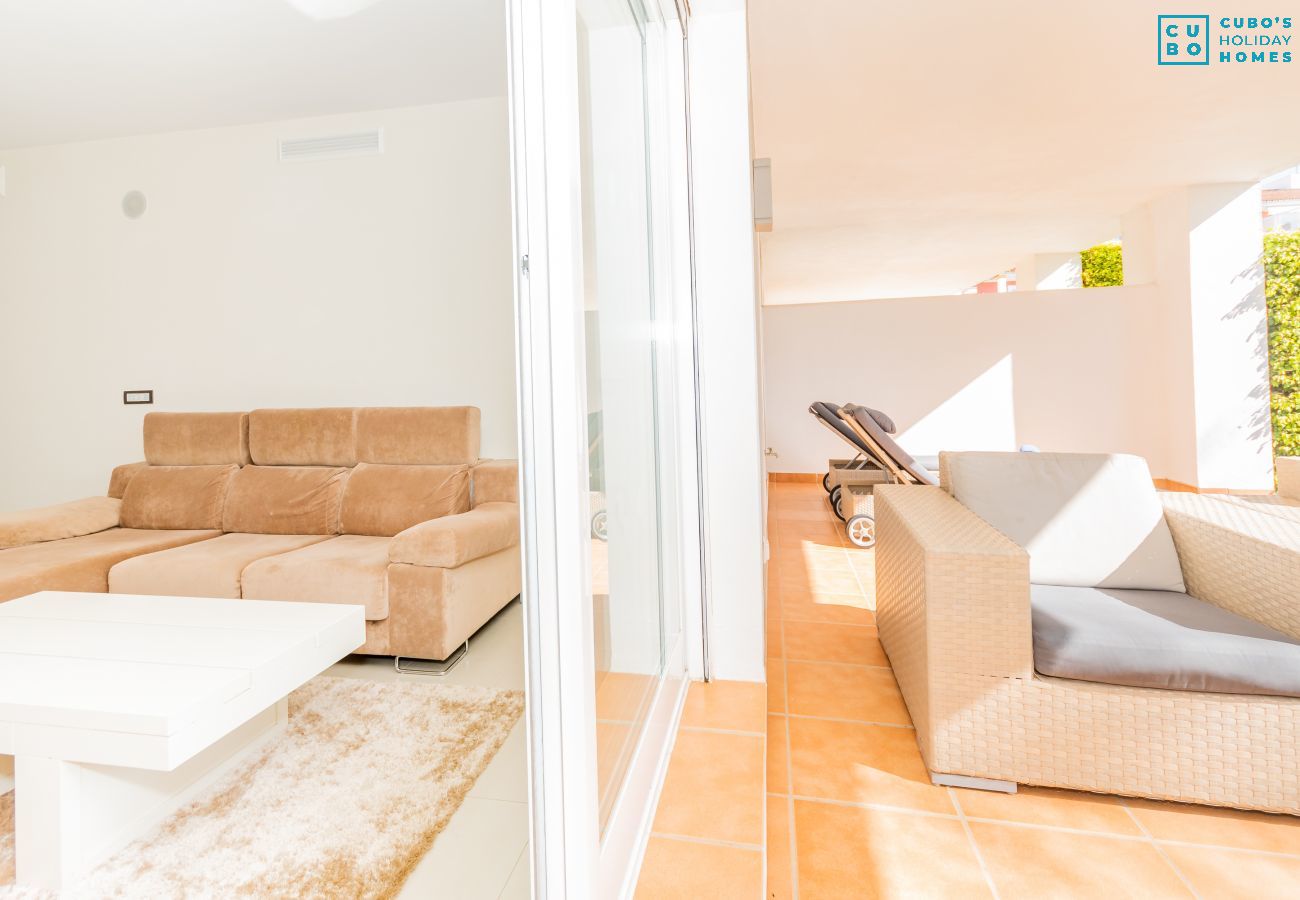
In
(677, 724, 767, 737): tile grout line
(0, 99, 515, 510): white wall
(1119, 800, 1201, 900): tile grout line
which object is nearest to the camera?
(1119, 800, 1201, 900): tile grout line

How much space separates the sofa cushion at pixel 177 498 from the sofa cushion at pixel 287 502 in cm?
9

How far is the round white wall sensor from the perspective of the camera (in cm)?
403

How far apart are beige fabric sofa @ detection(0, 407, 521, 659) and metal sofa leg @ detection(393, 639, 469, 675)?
7 centimetres

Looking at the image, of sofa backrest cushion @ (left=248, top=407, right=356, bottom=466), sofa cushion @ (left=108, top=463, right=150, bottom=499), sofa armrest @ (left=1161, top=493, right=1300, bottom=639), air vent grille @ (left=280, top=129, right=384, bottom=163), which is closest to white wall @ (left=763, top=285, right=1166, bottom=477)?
air vent grille @ (left=280, top=129, right=384, bottom=163)

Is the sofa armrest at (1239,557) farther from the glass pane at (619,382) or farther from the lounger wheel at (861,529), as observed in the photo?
the lounger wheel at (861,529)

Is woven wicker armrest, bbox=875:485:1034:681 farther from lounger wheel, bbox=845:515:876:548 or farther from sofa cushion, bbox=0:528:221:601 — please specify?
sofa cushion, bbox=0:528:221:601

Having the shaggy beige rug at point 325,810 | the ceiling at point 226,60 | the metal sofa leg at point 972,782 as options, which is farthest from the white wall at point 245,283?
the metal sofa leg at point 972,782

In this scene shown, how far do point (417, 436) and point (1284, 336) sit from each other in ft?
23.4

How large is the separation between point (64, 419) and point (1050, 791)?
18.4 feet

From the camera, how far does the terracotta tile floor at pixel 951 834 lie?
1285mm

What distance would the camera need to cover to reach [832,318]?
23.6 feet

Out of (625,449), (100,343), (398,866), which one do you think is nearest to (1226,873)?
(625,449)

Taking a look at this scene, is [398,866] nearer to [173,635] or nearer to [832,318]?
[173,635]

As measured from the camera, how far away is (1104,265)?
24.3ft
